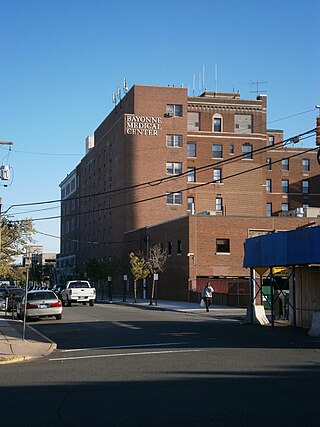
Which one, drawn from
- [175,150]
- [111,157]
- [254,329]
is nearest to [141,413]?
[254,329]

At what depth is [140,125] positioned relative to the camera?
73750 millimetres

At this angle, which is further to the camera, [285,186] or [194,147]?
[285,186]

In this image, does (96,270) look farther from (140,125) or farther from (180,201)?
(140,125)

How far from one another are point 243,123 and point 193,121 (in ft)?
20.5

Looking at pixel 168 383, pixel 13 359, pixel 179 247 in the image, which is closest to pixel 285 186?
pixel 179 247

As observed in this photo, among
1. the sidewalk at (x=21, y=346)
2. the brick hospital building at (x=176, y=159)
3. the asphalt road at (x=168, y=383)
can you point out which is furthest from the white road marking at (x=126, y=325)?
the brick hospital building at (x=176, y=159)

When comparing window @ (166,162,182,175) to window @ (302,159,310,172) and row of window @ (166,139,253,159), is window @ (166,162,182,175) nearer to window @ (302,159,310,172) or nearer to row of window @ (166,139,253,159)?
row of window @ (166,139,253,159)

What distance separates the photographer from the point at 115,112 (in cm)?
8162

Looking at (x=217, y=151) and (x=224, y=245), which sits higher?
(x=217, y=151)

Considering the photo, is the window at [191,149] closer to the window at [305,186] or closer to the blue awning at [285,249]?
the window at [305,186]

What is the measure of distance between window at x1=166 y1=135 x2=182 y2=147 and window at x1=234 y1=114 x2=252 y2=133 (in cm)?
755

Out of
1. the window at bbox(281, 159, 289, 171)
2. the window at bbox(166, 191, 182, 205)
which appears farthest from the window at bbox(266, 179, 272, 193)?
the window at bbox(166, 191, 182, 205)

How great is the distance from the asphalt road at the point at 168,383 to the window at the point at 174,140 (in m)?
54.0

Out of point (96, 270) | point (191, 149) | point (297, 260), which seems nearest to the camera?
point (297, 260)
